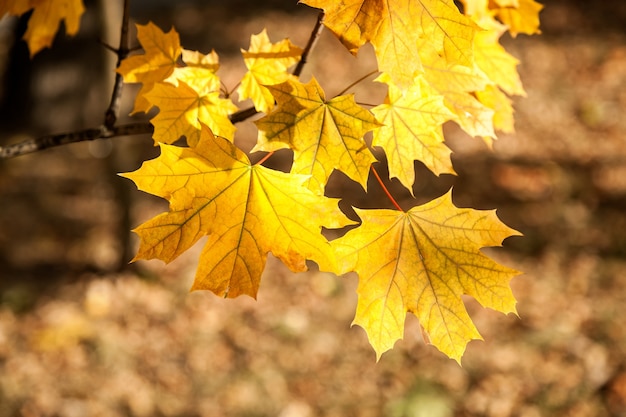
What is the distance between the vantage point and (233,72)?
265 inches

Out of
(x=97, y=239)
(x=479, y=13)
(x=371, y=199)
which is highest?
(x=479, y=13)

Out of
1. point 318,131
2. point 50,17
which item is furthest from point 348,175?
point 50,17

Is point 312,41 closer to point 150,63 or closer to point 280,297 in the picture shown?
point 150,63

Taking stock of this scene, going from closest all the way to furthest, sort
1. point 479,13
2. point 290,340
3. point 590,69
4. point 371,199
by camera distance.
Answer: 1. point 479,13
2. point 290,340
3. point 371,199
4. point 590,69

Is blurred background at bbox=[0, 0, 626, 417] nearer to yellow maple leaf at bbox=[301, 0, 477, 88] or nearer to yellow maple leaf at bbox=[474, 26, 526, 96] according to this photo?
yellow maple leaf at bbox=[474, 26, 526, 96]

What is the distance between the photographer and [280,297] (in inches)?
184

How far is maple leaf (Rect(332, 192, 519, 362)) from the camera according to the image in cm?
141

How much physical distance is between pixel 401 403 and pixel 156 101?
9.97 ft

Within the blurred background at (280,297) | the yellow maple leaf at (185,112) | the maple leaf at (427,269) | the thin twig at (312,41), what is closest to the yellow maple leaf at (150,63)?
the yellow maple leaf at (185,112)

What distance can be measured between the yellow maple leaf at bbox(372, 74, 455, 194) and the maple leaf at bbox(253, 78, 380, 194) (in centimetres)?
17

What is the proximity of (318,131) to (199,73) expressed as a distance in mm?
437

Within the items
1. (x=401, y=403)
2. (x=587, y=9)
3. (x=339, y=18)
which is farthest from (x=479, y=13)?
(x=587, y=9)

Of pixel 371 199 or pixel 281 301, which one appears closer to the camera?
pixel 281 301

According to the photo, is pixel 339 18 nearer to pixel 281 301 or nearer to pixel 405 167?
pixel 405 167
